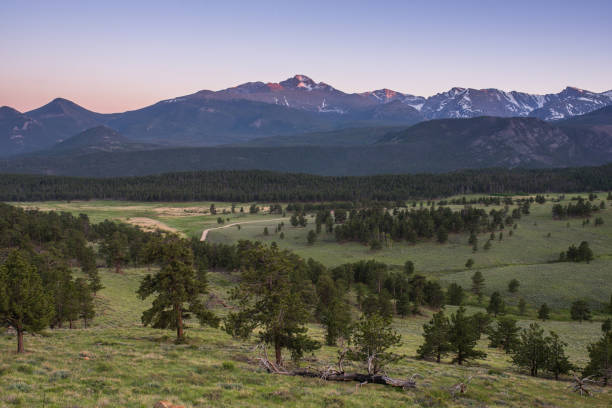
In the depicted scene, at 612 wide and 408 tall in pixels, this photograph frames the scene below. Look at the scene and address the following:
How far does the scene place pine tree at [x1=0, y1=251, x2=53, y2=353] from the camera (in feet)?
85.5

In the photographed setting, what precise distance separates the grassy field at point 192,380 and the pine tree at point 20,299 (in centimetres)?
228

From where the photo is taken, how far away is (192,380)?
22203 mm

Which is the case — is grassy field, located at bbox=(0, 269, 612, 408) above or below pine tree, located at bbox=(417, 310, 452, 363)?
above

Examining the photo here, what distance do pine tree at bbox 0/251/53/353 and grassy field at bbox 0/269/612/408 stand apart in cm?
228

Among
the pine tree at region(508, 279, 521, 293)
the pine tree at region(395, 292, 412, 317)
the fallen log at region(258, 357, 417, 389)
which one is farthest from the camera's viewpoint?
the pine tree at region(508, 279, 521, 293)

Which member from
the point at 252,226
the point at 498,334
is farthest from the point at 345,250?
the point at 498,334

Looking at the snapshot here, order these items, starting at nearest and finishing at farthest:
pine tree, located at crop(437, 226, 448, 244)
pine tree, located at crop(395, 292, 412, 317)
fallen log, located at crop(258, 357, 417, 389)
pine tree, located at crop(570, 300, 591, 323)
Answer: fallen log, located at crop(258, 357, 417, 389)
pine tree, located at crop(395, 292, 412, 317)
pine tree, located at crop(570, 300, 591, 323)
pine tree, located at crop(437, 226, 448, 244)

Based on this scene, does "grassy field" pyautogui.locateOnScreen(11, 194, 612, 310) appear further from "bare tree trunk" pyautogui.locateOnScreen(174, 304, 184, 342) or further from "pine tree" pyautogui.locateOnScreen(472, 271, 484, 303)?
"bare tree trunk" pyautogui.locateOnScreen(174, 304, 184, 342)

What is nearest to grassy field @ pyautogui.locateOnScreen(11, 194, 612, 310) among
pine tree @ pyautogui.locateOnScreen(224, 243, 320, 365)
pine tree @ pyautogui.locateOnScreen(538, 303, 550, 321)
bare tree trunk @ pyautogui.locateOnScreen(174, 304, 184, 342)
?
pine tree @ pyautogui.locateOnScreen(538, 303, 550, 321)

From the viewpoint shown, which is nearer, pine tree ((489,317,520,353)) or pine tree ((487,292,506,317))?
pine tree ((489,317,520,353))

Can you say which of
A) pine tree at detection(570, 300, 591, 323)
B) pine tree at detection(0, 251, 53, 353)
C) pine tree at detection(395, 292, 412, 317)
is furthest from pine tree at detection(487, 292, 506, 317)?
pine tree at detection(0, 251, 53, 353)

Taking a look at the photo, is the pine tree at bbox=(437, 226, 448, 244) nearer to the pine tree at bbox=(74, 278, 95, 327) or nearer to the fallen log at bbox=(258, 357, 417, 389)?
the pine tree at bbox=(74, 278, 95, 327)

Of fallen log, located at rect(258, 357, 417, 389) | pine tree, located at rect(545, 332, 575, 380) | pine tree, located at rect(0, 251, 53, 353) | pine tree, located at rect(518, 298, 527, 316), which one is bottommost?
pine tree, located at rect(518, 298, 527, 316)

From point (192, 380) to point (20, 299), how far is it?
1467cm
